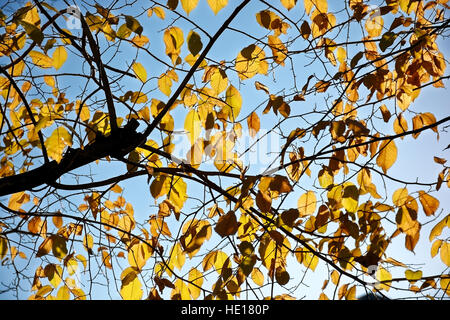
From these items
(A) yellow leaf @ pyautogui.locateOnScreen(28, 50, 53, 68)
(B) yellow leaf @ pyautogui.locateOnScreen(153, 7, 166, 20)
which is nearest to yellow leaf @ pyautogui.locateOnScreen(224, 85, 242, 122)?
(B) yellow leaf @ pyautogui.locateOnScreen(153, 7, 166, 20)

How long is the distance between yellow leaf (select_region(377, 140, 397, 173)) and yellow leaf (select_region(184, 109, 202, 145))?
2.35 feet

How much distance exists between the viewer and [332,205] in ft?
5.07

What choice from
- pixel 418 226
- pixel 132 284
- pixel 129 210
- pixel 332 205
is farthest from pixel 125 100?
pixel 418 226

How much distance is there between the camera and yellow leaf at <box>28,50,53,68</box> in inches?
61.7

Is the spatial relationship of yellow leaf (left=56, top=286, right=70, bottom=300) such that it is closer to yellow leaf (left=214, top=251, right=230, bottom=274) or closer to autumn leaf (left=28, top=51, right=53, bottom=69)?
yellow leaf (left=214, top=251, right=230, bottom=274)

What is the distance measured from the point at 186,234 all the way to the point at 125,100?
66 cm

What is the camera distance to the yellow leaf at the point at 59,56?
5.37 ft

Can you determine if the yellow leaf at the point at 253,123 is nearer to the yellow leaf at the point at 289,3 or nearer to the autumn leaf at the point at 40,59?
the yellow leaf at the point at 289,3

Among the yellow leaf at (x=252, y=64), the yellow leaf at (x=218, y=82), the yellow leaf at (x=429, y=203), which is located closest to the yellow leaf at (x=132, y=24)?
the yellow leaf at (x=218, y=82)

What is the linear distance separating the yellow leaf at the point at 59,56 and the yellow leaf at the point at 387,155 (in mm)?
1351

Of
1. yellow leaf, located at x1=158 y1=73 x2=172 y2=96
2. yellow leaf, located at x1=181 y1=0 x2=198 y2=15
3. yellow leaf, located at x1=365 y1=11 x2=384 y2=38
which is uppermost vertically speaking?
yellow leaf, located at x1=365 y1=11 x2=384 y2=38

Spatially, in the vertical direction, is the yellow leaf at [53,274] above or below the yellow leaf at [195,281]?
above

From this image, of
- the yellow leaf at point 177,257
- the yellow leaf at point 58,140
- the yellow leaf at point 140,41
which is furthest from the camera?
the yellow leaf at point 140,41
